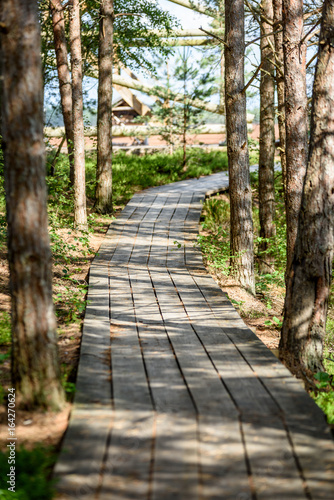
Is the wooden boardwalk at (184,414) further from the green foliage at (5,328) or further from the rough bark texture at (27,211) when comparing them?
the green foliage at (5,328)

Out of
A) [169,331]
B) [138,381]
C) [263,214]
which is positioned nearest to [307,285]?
[169,331]

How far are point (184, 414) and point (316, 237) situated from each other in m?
2.27

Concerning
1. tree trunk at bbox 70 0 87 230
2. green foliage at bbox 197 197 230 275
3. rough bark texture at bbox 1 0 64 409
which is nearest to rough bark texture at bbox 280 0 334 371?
rough bark texture at bbox 1 0 64 409

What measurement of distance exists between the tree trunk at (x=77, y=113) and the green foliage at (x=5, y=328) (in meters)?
4.63

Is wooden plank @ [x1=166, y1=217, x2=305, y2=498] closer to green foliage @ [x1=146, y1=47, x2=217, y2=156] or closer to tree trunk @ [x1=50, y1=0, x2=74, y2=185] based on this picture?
tree trunk @ [x1=50, y1=0, x2=74, y2=185]

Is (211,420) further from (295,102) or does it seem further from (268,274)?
(268,274)

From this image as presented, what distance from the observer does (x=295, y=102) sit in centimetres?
663

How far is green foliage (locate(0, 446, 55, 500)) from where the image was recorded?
2.44 metres

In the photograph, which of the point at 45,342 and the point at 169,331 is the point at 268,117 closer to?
the point at 169,331

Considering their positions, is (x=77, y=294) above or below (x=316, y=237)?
below

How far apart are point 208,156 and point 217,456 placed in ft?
58.4

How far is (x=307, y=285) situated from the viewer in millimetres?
4621

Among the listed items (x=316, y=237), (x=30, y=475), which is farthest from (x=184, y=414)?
(x=316, y=237)

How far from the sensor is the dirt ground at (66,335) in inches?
121
